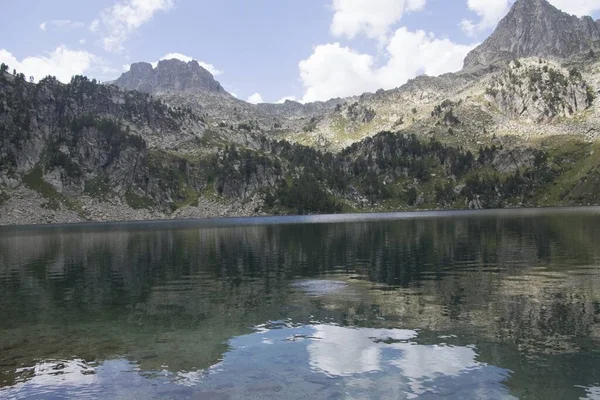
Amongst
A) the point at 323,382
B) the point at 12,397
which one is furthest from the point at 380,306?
the point at 12,397

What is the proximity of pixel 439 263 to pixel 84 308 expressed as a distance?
42.8m

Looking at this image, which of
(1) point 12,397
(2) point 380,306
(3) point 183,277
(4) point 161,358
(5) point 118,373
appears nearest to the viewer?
(1) point 12,397

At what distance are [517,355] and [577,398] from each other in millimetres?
5235

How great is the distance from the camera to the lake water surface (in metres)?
21.2

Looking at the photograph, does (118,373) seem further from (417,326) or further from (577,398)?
(577,398)

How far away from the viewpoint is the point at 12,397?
2084 cm

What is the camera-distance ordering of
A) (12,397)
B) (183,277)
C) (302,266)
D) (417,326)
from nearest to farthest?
(12,397)
(417,326)
(183,277)
(302,266)

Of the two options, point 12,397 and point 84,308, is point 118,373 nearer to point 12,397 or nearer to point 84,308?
point 12,397

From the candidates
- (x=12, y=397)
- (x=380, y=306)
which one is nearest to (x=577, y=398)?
(x=380, y=306)

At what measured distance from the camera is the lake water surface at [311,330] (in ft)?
69.7

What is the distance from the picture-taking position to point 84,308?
4044 cm

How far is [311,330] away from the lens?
30.8 m

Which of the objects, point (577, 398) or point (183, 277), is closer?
point (577, 398)

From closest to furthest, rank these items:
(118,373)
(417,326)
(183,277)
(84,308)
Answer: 1. (118,373)
2. (417,326)
3. (84,308)
4. (183,277)
